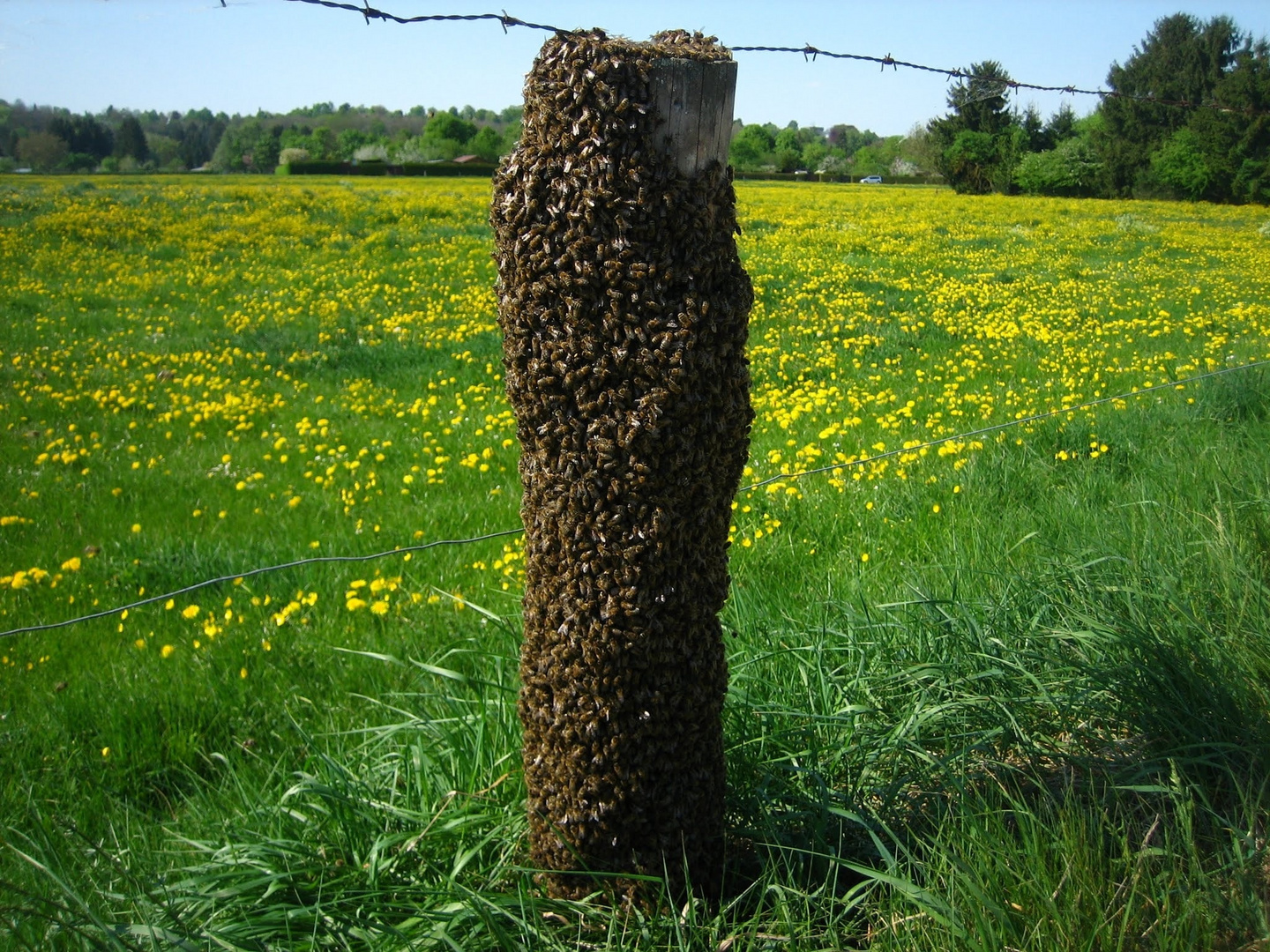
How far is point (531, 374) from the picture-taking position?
2000mm

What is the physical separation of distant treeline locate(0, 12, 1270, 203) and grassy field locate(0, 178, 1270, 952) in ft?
15.1

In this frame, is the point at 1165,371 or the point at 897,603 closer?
the point at 897,603

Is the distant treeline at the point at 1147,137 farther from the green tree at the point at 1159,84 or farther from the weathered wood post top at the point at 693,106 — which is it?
the weathered wood post top at the point at 693,106

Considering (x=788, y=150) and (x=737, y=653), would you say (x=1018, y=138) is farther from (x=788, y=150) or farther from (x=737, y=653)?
(x=737, y=653)

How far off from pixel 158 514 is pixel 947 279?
12222 millimetres

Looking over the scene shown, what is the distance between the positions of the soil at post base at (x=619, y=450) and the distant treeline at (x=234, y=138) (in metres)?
0.45

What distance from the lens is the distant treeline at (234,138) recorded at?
10805mm

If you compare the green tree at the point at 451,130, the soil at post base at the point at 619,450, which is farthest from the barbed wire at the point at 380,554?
the green tree at the point at 451,130

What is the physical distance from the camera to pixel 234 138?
33.1 metres

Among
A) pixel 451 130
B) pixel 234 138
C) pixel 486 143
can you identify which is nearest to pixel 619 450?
pixel 234 138

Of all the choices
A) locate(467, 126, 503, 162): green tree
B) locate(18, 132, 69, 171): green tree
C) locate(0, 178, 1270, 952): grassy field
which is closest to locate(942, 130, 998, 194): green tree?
locate(467, 126, 503, 162): green tree

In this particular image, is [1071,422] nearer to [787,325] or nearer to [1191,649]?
[1191,649]

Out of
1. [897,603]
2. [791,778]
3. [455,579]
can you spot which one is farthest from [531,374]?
[455,579]

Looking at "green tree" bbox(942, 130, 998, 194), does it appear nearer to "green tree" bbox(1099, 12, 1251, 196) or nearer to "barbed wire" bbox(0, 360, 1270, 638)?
"green tree" bbox(1099, 12, 1251, 196)
